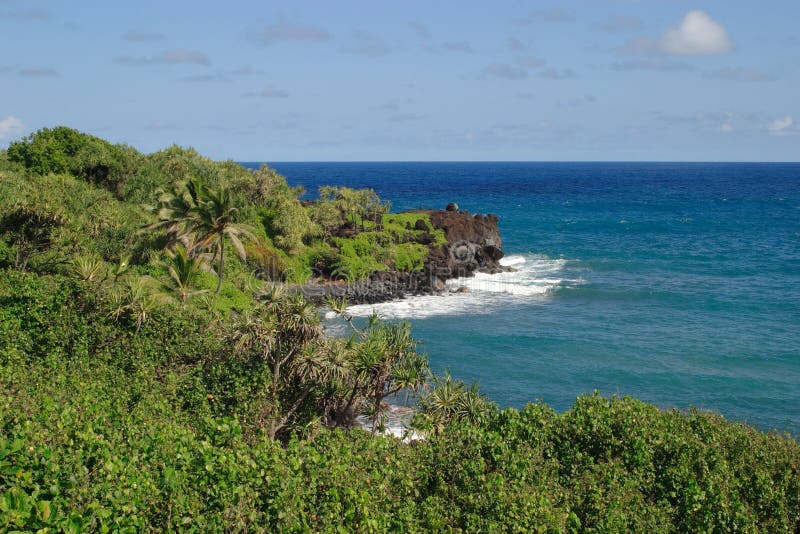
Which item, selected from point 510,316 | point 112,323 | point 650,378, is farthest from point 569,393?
point 112,323

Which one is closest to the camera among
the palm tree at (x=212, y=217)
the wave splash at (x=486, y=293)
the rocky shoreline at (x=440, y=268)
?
the palm tree at (x=212, y=217)

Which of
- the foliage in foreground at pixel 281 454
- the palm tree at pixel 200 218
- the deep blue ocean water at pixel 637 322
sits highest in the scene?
the palm tree at pixel 200 218

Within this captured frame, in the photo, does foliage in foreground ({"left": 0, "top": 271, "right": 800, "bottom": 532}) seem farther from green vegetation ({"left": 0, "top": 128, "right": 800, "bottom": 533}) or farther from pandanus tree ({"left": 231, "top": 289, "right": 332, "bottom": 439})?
pandanus tree ({"left": 231, "top": 289, "right": 332, "bottom": 439})

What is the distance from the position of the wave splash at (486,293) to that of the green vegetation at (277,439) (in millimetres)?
23081

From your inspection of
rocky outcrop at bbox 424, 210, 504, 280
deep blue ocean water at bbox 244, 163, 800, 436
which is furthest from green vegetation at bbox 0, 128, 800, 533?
rocky outcrop at bbox 424, 210, 504, 280

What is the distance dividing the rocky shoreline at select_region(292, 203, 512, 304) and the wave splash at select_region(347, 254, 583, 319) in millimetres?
1357

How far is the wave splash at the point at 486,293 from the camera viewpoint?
62.0 metres

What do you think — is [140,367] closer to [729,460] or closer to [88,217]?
[729,460]

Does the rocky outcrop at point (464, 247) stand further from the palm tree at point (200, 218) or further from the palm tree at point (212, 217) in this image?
the palm tree at point (212, 217)

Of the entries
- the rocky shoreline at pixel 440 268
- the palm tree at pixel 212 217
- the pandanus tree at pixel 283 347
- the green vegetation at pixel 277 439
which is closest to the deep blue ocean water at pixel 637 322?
the rocky shoreline at pixel 440 268

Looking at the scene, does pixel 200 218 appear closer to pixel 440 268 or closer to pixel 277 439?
pixel 277 439

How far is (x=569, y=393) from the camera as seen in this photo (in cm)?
4347

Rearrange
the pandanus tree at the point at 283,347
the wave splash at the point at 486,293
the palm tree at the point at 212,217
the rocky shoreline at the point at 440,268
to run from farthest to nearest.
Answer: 1. the rocky shoreline at the point at 440,268
2. the wave splash at the point at 486,293
3. the palm tree at the point at 212,217
4. the pandanus tree at the point at 283,347

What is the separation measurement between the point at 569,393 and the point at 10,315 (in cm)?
3286
